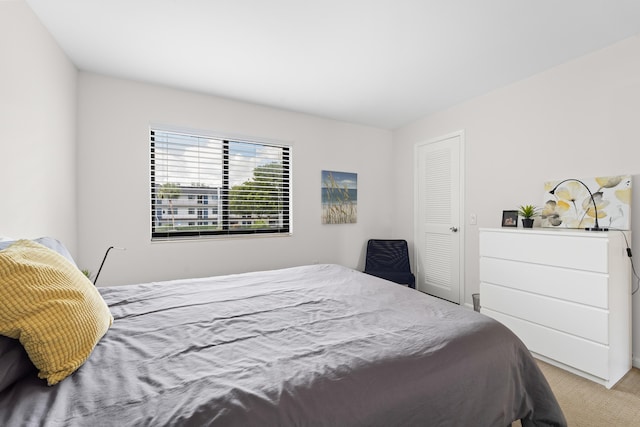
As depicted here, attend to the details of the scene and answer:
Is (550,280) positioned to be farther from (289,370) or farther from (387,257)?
(289,370)

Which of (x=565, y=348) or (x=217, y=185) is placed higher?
(x=217, y=185)

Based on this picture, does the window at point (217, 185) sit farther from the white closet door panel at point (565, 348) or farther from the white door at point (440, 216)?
the white closet door panel at point (565, 348)

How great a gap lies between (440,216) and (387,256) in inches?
34.2

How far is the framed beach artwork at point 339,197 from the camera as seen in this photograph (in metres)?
4.01

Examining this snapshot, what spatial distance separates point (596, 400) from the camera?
1868 mm

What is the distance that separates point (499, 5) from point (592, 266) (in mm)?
1824

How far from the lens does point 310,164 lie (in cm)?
391

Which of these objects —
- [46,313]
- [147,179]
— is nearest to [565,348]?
[46,313]

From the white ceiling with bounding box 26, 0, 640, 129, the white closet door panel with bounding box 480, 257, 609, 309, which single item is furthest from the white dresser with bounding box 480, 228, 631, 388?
the white ceiling with bounding box 26, 0, 640, 129

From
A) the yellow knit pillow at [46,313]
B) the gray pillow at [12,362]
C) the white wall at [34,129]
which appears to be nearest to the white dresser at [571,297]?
the yellow knit pillow at [46,313]

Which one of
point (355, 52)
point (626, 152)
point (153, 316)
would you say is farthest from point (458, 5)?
point (153, 316)

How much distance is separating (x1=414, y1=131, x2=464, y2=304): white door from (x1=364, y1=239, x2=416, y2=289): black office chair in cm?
26

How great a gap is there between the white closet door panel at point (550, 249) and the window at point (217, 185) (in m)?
2.31

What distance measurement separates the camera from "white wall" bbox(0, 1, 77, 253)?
1.71m
